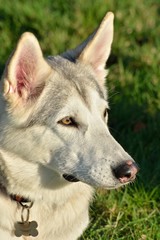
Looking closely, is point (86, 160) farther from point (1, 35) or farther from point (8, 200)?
point (1, 35)

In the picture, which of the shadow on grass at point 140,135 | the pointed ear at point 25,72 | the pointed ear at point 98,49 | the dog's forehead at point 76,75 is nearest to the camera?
the pointed ear at point 25,72

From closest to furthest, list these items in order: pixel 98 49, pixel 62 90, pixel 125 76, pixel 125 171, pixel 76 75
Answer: pixel 125 171 → pixel 62 90 → pixel 76 75 → pixel 98 49 → pixel 125 76

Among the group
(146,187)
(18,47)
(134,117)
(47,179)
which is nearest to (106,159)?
(47,179)

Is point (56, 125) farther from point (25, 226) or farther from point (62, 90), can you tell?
point (25, 226)

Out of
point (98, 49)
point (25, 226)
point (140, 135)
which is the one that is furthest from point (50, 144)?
point (140, 135)

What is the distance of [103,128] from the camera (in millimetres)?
3531

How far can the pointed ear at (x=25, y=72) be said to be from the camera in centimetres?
328

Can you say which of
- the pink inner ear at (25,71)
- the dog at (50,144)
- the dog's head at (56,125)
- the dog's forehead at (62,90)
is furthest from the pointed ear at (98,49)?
the pink inner ear at (25,71)

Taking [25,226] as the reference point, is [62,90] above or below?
above

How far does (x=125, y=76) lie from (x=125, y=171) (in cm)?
290

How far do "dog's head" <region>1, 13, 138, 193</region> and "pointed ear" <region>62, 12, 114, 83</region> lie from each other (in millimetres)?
276

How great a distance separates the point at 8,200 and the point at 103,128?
740 mm

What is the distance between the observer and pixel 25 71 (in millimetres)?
3451

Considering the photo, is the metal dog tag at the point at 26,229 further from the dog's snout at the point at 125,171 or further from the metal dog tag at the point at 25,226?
the dog's snout at the point at 125,171
